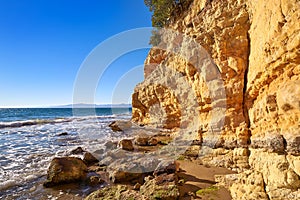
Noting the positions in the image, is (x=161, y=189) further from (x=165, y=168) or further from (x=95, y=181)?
(x=95, y=181)

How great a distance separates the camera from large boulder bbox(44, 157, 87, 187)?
679 centimetres

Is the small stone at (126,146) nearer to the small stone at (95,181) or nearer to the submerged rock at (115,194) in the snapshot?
the small stone at (95,181)

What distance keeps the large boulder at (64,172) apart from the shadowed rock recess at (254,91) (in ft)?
17.7

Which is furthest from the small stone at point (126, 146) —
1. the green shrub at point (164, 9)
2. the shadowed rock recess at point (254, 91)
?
the green shrub at point (164, 9)

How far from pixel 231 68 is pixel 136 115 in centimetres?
1972

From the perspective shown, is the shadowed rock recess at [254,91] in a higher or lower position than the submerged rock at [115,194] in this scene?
higher

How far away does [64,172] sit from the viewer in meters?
6.98

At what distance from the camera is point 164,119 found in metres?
16.7

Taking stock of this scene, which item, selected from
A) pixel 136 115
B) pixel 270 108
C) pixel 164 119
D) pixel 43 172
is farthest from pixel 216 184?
pixel 136 115

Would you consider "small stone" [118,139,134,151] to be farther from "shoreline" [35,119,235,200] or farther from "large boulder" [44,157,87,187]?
"large boulder" [44,157,87,187]

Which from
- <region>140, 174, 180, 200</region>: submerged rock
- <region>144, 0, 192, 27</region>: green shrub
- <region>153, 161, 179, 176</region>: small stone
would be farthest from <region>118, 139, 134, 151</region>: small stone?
<region>144, 0, 192, 27</region>: green shrub

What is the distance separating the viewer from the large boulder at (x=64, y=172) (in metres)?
6.79

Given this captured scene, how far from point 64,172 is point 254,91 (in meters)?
7.77

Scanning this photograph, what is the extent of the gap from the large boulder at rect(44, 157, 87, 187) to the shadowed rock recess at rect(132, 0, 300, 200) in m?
5.39
